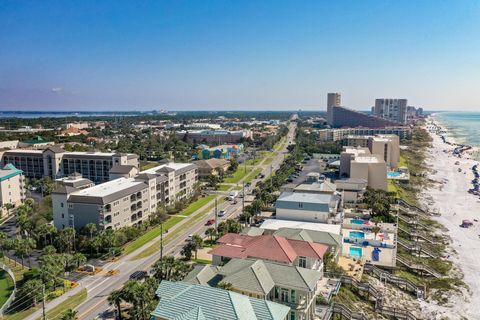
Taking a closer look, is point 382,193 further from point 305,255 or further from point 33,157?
point 33,157

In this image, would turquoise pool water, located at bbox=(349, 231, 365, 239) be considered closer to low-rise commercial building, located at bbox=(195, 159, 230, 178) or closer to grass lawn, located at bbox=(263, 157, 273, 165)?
low-rise commercial building, located at bbox=(195, 159, 230, 178)

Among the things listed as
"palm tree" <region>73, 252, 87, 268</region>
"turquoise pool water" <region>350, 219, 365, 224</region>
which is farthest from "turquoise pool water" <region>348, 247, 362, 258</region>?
"palm tree" <region>73, 252, 87, 268</region>

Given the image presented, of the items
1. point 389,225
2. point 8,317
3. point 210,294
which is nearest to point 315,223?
point 389,225

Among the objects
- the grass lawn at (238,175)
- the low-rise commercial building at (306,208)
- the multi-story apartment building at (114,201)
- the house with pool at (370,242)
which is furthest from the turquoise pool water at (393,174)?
the multi-story apartment building at (114,201)

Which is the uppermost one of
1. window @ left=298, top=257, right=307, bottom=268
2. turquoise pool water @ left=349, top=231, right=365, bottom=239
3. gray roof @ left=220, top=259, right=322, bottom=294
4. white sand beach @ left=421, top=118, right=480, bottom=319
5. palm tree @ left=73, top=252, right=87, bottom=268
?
gray roof @ left=220, top=259, right=322, bottom=294

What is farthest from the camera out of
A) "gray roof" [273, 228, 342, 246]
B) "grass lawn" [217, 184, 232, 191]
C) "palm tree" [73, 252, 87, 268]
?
"grass lawn" [217, 184, 232, 191]

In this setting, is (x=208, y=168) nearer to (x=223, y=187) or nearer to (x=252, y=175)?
(x=223, y=187)
